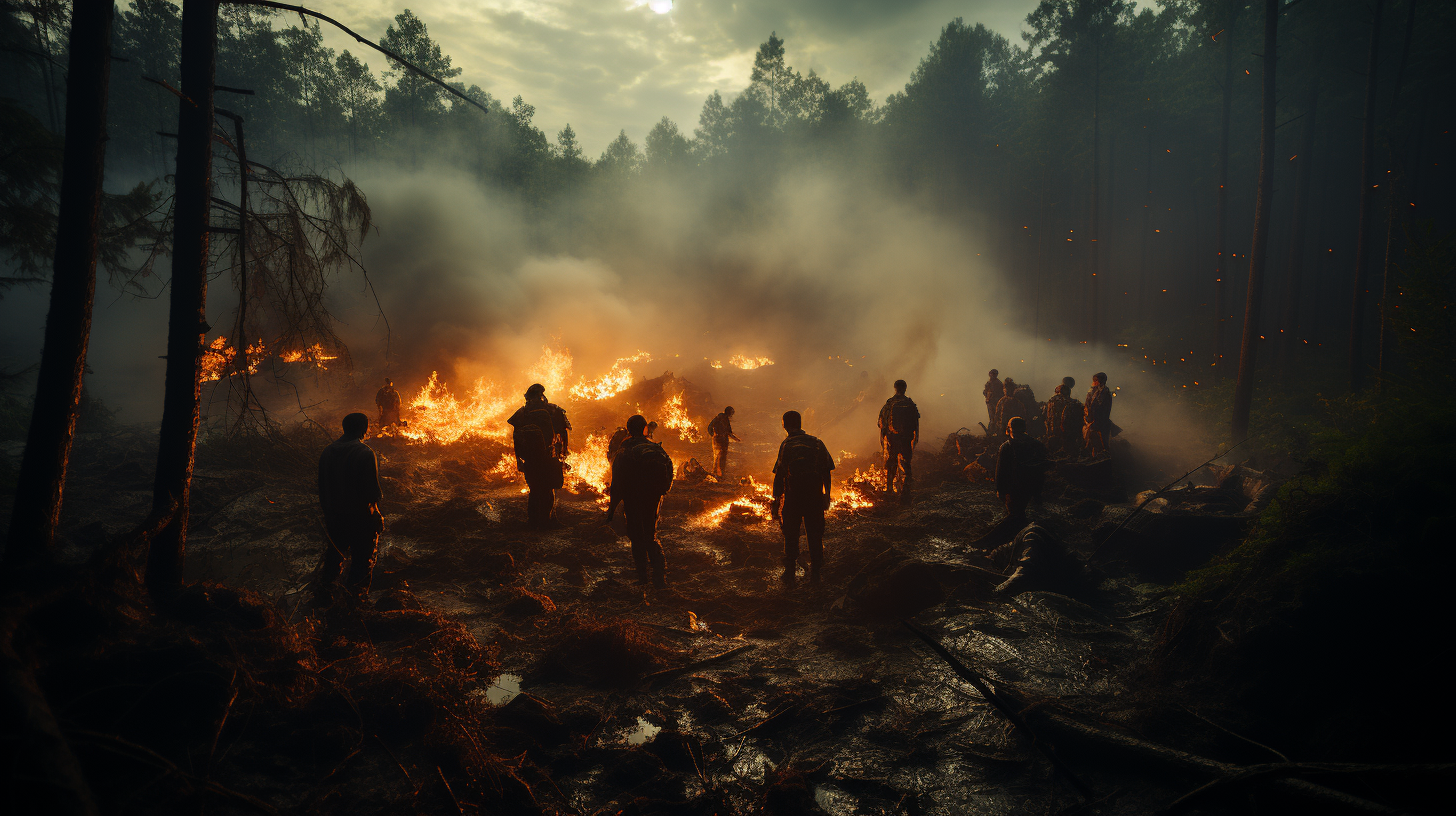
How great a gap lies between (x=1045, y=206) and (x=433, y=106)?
44826 mm

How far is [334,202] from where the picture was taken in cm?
555

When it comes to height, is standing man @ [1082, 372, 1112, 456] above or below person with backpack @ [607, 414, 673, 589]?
above

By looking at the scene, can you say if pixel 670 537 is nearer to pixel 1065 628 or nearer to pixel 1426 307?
pixel 1065 628

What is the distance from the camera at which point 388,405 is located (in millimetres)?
15664

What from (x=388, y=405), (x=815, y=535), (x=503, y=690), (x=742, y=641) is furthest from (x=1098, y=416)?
(x=388, y=405)

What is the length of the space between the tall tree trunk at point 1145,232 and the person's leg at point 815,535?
32.2 meters

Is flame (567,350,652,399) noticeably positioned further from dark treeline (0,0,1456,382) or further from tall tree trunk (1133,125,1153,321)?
tall tree trunk (1133,125,1153,321)

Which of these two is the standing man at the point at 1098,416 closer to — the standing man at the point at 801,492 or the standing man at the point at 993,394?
the standing man at the point at 993,394

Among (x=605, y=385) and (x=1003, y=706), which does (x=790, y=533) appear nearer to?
(x=1003, y=706)

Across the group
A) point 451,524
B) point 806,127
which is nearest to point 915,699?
point 451,524

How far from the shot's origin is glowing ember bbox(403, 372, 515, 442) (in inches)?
649

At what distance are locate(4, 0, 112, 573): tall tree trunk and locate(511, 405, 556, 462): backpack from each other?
4.99 metres

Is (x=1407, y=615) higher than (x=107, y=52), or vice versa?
(x=107, y=52)

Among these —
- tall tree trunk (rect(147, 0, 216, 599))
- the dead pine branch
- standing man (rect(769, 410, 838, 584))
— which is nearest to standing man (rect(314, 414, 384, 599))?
tall tree trunk (rect(147, 0, 216, 599))
